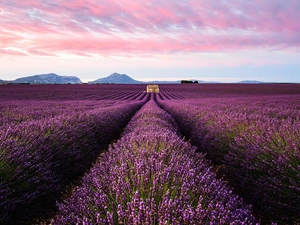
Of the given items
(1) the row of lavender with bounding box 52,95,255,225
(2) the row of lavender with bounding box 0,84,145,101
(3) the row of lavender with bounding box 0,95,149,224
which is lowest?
(2) the row of lavender with bounding box 0,84,145,101

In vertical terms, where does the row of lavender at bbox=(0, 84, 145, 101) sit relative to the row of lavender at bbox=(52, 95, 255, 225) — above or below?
below

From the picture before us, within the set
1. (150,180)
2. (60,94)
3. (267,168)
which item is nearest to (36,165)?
(150,180)

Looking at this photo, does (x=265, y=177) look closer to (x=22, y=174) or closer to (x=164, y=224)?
(x=164, y=224)

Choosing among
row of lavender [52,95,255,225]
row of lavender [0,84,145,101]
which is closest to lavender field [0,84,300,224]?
→ row of lavender [52,95,255,225]

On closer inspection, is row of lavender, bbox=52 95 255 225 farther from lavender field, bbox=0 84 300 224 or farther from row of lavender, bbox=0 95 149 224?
row of lavender, bbox=0 95 149 224

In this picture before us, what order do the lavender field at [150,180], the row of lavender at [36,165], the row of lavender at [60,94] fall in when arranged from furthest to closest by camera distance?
the row of lavender at [60,94], the row of lavender at [36,165], the lavender field at [150,180]

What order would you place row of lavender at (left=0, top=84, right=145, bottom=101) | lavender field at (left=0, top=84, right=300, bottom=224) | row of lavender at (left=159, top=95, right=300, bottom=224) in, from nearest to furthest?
lavender field at (left=0, top=84, right=300, bottom=224), row of lavender at (left=159, top=95, right=300, bottom=224), row of lavender at (left=0, top=84, right=145, bottom=101)

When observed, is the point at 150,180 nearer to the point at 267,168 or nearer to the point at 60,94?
the point at 267,168

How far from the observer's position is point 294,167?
304 centimetres

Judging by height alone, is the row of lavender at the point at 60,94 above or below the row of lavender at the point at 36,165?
below

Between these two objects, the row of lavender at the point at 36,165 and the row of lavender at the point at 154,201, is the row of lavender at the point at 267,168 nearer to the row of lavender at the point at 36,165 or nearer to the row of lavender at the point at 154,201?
the row of lavender at the point at 154,201

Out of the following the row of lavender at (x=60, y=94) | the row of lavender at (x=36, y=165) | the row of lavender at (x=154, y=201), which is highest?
the row of lavender at (x=154, y=201)

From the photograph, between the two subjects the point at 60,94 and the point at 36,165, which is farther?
the point at 60,94

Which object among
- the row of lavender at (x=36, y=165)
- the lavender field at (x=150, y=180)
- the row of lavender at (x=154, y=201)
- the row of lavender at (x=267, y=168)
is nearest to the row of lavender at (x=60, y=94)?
the row of lavender at (x=36, y=165)
